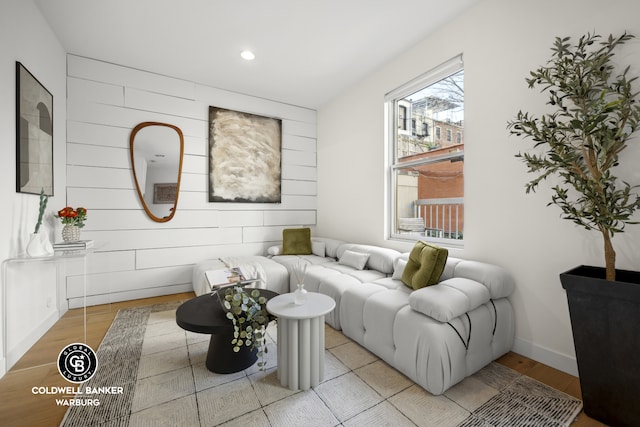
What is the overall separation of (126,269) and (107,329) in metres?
0.94

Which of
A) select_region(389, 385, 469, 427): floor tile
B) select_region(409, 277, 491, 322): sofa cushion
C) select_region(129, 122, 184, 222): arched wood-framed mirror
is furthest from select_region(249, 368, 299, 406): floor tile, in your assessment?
select_region(129, 122, 184, 222): arched wood-framed mirror

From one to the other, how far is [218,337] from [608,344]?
226 cm

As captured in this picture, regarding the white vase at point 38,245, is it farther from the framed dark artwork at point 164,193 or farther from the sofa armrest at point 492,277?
the sofa armrest at point 492,277

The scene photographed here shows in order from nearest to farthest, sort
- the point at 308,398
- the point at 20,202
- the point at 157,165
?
1. the point at 308,398
2. the point at 20,202
3. the point at 157,165

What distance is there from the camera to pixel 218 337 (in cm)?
188

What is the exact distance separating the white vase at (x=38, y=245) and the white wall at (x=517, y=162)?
350 centimetres

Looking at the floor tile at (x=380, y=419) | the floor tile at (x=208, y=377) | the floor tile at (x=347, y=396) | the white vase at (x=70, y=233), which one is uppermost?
the white vase at (x=70, y=233)

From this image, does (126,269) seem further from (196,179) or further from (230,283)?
(230,283)

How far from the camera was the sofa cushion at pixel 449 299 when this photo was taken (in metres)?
1.72

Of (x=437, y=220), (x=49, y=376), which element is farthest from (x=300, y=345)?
(x=437, y=220)

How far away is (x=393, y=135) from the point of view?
11.1ft

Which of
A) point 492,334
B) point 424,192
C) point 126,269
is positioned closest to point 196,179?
point 126,269

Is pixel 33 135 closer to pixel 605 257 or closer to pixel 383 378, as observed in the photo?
pixel 383 378

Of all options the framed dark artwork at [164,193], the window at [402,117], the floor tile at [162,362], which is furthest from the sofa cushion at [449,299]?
the framed dark artwork at [164,193]
